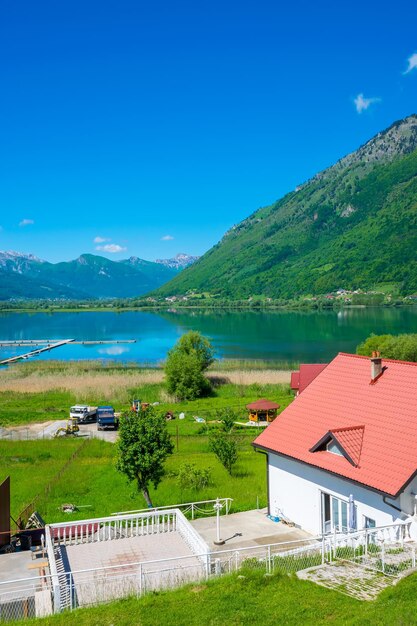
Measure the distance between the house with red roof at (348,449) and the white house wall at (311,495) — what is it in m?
0.03

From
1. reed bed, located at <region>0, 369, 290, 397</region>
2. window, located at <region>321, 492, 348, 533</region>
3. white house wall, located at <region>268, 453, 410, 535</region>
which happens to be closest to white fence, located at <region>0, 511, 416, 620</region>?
white house wall, located at <region>268, 453, 410, 535</region>

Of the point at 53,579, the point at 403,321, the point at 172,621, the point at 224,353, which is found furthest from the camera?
the point at 403,321

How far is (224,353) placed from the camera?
338ft

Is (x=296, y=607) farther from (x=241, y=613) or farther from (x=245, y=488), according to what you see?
(x=245, y=488)

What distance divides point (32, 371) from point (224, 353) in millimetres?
33897

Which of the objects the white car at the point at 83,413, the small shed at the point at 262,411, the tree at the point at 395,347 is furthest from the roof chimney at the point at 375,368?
the tree at the point at 395,347

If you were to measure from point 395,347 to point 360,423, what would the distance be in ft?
159

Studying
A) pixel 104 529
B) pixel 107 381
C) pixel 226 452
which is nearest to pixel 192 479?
Answer: pixel 226 452

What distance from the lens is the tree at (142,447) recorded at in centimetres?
2202

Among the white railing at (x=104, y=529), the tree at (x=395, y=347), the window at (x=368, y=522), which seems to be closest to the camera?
the window at (x=368, y=522)

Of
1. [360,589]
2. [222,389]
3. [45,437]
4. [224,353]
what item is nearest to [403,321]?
[224,353]

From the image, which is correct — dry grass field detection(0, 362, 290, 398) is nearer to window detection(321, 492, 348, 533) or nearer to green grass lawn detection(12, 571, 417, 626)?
window detection(321, 492, 348, 533)

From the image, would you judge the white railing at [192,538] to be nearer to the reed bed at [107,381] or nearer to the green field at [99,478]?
the green field at [99,478]

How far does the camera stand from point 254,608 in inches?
432
